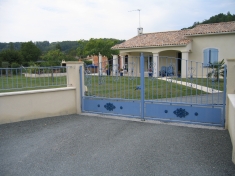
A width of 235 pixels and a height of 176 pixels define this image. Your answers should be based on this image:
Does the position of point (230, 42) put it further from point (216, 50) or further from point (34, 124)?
point (34, 124)

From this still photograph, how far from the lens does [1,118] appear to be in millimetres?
6723

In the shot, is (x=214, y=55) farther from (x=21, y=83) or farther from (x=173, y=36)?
(x=21, y=83)

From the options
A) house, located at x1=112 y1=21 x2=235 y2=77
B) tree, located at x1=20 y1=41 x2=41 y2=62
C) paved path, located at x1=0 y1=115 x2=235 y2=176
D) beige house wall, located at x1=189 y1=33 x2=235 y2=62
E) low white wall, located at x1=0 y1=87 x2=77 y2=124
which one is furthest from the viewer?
tree, located at x1=20 y1=41 x2=41 y2=62

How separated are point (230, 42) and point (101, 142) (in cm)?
1643

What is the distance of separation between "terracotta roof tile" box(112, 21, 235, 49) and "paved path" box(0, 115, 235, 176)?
48.4ft

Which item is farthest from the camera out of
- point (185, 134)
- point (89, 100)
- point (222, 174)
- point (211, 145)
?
point (89, 100)

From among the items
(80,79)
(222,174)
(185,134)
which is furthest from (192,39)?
(222,174)

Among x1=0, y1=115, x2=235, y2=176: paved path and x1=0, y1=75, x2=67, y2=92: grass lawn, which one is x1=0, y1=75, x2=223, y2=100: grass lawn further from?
x1=0, y1=115, x2=235, y2=176: paved path

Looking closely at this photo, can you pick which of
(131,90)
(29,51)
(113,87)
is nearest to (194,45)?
(131,90)

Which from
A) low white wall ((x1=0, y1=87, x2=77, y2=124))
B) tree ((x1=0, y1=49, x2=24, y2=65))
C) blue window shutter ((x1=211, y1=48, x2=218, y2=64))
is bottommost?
low white wall ((x1=0, y1=87, x2=77, y2=124))

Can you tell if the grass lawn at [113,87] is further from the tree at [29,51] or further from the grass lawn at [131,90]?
the tree at [29,51]

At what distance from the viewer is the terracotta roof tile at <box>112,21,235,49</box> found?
62.1 ft

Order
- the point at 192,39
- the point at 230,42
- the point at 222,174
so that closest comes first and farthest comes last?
the point at 222,174 → the point at 230,42 → the point at 192,39

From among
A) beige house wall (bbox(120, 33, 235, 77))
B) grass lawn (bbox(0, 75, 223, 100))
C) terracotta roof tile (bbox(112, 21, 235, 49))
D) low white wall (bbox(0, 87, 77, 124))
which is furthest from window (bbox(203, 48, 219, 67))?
low white wall (bbox(0, 87, 77, 124))
